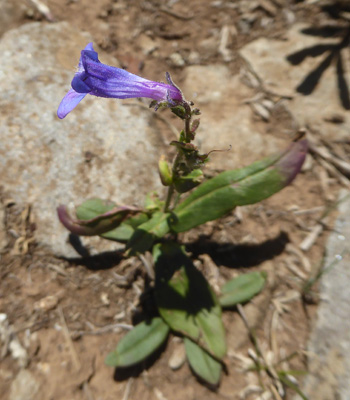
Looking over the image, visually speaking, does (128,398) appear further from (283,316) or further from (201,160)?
(201,160)

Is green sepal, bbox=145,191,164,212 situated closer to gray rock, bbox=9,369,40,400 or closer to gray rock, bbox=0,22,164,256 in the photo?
gray rock, bbox=0,22,164,256

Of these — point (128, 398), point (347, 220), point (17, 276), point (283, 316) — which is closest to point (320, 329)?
point (283, 316)

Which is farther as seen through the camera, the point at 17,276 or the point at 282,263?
the point at 282,263

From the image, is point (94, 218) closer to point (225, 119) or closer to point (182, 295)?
point (182, 295)

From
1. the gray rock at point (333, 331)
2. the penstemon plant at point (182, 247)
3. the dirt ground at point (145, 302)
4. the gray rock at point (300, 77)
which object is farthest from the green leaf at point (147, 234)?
the gray rock at point (300, 77)

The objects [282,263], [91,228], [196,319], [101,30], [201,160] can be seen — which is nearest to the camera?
[201,160]

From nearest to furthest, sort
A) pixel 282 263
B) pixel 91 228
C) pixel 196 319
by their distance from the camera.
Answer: pixel 91 228 → pixel 196 319 → pixel 282 263

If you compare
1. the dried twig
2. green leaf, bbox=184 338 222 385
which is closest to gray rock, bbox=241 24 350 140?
green leaf, bbox=184 338 222 385
